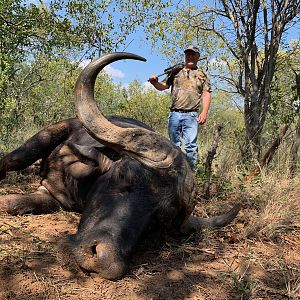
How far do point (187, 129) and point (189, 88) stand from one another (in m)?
0.65

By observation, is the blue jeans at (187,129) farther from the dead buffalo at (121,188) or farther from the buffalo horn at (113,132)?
the buffalo horn at (113,132)

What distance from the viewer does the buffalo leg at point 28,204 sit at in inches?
172

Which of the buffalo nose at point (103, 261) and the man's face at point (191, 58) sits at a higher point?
the man's face at point (191, 58)

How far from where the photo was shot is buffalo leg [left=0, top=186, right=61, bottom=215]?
4367 mm

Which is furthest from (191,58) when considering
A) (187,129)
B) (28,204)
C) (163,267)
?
(163,267)

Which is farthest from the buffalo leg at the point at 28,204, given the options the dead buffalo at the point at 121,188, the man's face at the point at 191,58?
the man's face at the point at 191,58

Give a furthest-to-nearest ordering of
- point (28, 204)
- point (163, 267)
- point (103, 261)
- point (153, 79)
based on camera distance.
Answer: point (153, 79)
point (28, 204)
point (163, 267)
point (103, 261)

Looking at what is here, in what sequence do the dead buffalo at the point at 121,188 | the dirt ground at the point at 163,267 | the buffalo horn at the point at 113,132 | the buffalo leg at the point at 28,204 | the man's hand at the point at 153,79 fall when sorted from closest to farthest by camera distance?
1. the dirt ground at the point at 163,267
2. the dead buffalo at the point at 121,188
3. the buffalo horn at the point at 113,132
4. the buffalo leg at the point at 28,204
5. the man's hand at the point at 153,79

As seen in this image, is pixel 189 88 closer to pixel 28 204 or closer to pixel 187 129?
pixel 187 129

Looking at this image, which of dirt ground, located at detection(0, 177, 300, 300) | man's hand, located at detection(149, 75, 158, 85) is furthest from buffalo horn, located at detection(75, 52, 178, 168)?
man's hand, located at detection(149, 75, 158, 85)

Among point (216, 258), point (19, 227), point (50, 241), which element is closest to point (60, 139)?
point (19, 227)

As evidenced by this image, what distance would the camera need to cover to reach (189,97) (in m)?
6.30

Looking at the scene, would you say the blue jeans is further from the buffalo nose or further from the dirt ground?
the buffalo nose

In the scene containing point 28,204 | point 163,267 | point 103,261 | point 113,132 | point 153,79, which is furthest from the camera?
point 153,79
